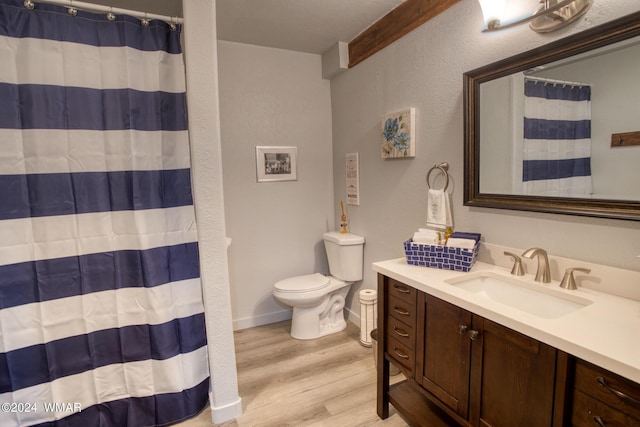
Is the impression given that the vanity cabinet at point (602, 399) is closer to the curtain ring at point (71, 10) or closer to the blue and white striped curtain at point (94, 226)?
the blue and white striped curtain at point (94, 226)

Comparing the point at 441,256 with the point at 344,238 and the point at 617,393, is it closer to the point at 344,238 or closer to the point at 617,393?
the point at 617,393

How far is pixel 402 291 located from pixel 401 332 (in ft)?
0.73

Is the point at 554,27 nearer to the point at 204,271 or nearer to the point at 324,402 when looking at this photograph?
the point at 204,271

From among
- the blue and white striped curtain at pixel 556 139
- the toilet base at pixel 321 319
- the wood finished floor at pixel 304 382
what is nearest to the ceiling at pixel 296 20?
the blue and white striped curtain at pixel 556 139

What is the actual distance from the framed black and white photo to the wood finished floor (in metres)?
1.38

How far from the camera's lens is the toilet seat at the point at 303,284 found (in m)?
2.60

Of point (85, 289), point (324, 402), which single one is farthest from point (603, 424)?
point (85, 289)

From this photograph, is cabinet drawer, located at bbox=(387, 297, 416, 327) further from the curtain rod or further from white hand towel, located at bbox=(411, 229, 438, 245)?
the curtain rod

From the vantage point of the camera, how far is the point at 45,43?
1527 mm

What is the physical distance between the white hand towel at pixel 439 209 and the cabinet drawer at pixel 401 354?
730mm

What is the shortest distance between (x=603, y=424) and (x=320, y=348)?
1902mm

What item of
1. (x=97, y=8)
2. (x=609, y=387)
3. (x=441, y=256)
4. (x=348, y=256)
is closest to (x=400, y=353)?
(x=441, y=256)

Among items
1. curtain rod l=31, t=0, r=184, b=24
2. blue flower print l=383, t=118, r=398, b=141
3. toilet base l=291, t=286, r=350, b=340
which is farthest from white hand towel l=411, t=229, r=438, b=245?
curtain rod l=31, t=0, r=184, b=24

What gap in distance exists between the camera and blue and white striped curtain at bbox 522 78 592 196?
1344 mm
